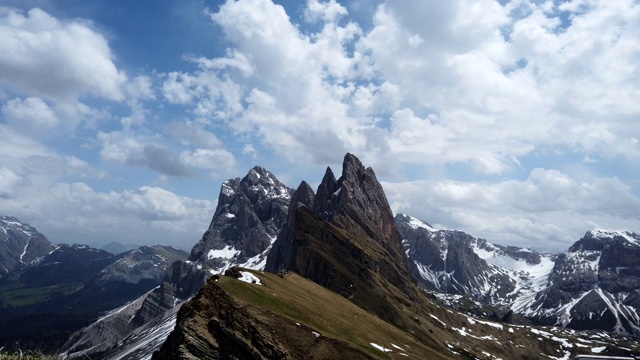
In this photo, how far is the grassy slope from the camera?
89.1 metres

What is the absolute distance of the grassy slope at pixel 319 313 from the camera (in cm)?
8912

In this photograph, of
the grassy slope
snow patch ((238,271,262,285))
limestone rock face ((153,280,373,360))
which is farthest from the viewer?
snow patch ((238,271,262,285))

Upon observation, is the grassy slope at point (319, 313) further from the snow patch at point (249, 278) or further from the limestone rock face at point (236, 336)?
the limestone rock face at point (236, 336)

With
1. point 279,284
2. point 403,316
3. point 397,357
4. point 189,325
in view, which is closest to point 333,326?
point 397,357

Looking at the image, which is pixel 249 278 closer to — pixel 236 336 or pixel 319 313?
pixel 319 313

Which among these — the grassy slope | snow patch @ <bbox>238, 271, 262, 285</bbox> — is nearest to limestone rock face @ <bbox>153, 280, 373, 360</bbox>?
the grassy slope

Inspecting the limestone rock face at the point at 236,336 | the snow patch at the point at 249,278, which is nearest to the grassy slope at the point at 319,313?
the snow patch at the point at 249,278

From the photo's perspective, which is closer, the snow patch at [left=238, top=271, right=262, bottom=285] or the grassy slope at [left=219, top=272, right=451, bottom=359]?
the grassy slope at [left=219, top=272, right=451, bottom=359]

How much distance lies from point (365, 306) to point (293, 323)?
92695mm

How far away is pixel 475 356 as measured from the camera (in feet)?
614

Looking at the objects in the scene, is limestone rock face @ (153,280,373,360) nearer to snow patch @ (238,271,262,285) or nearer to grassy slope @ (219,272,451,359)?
grassy slope @ (219,272,451,359)

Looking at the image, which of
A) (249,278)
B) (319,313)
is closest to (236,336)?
(319,313)

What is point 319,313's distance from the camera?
101 meters

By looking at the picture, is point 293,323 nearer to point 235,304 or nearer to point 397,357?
point 235,304
